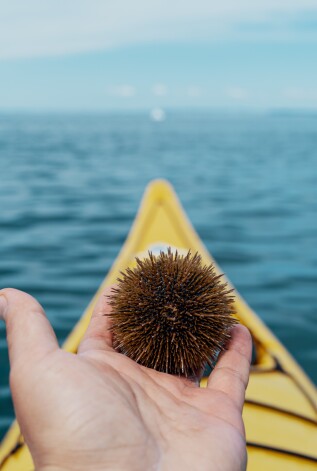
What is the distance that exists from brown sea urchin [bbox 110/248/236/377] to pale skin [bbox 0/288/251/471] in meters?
0.12

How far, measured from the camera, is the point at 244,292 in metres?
8.33

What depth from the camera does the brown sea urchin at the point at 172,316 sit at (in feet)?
8.65

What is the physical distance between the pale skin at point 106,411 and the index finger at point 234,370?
0.01m

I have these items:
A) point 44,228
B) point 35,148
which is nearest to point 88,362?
point 44,228

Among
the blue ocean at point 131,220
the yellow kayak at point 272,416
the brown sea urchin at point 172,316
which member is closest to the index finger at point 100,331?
the brown sea urchin at point 172,316

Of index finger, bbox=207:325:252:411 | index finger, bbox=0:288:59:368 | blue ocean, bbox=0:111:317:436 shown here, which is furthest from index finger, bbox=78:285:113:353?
blue ocean, bbox=0:111:317:436

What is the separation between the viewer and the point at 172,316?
263 cm

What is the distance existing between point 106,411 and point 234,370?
0.72m

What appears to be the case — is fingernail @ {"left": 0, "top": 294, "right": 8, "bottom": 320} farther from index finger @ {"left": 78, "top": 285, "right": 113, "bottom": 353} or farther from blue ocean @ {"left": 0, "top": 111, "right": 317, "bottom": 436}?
blue ocean @ {"left": 0, "top": 111, "right": 317, "bottom": 436}

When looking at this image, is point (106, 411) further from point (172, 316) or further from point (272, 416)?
point (272, 416)

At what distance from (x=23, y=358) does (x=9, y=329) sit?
0.72 feet

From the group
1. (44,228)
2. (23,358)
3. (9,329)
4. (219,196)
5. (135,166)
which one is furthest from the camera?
(135,166)

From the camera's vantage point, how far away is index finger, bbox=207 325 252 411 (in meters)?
2.73

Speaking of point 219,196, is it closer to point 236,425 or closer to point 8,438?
point 8,438
